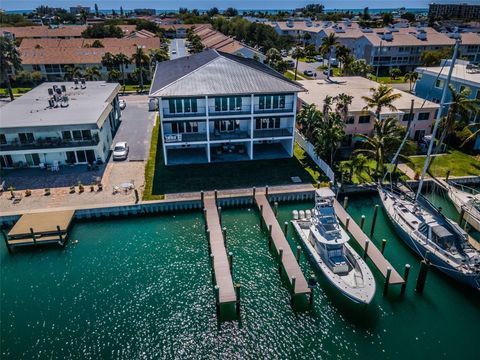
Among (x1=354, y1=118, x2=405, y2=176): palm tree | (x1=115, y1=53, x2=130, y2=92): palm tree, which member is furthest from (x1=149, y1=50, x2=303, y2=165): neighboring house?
(x1=115, y1=53, x2=130, y2=92): palm tree

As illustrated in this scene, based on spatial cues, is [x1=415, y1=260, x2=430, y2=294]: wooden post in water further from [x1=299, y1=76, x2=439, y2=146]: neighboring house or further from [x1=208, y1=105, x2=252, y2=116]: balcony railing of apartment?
[x1=208, y1=105, x2=252, y2=116]: balcony railing of apartment

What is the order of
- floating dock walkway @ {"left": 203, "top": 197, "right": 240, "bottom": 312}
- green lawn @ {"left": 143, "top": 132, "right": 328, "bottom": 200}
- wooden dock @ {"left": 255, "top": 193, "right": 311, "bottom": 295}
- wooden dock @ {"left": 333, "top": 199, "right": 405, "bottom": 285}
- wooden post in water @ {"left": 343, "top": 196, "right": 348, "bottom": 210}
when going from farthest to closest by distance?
green lawn @ {"left": 143, "top": 132, "right": 328, "bottom": 200}
wooden post in water @ {"left": 343, "top": 196, "right": 348, "bottom": 210}
wooden dock @ {"left": 333, "top": 199, "right": 405, "bottom": 285}
wooden dock @ {"left": 255, "top": 193, "right": 311, "bottom": 295}
floating dock walkway @ {"left": 203, "top": 197, "right": 240, "bottom": 312}

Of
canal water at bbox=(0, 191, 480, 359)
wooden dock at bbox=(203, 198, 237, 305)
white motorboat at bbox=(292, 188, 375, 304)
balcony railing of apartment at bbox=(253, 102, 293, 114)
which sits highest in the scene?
A: balcony railing of apartment at bbox=(253, 102, 293, 114)

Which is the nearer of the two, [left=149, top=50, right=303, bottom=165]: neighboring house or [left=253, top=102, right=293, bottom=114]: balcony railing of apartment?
[left=149, top=50, right=303, bottom=165]: neighboring house

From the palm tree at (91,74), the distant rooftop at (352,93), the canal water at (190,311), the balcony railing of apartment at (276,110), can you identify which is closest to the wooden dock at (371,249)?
the canal water at (190,311)

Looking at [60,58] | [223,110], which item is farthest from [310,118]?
[60,58]

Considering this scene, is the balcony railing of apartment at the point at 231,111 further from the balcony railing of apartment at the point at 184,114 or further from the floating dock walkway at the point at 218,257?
the floating dock walkway at the point at 218,257

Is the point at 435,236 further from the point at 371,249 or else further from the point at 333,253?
the point at 333,253

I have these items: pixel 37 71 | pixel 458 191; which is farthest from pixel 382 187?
pixel 37 71
